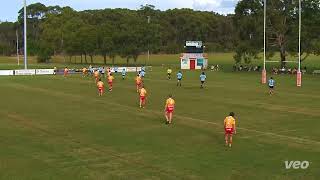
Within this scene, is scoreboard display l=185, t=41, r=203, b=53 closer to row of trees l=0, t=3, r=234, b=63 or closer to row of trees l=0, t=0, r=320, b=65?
row of trees l=0, t=0, r=320, b=65

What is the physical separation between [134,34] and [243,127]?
3430 inches

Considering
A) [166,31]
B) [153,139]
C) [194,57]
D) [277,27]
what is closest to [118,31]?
[194,57]

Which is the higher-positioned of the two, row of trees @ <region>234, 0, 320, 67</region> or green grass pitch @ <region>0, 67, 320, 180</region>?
row of trees @ <region>234, 0, 320, 67</region>

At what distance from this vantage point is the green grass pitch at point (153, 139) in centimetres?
1655

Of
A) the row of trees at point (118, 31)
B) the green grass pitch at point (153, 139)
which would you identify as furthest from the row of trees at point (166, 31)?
the green grass pitch at point (153, 139)

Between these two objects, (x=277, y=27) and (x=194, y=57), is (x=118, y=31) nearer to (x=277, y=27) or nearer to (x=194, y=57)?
(x=194, y=57)

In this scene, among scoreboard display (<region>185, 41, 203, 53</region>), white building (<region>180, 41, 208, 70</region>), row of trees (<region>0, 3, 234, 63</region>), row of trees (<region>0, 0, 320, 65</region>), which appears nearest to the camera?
row of trees (<region>0, 0, 320, 65</region>)

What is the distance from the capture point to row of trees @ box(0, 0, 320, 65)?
83.3 metres

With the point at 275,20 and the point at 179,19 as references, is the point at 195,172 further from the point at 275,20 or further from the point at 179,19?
the point at 179,19

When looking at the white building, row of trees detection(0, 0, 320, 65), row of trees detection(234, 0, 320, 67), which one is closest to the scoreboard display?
the white building

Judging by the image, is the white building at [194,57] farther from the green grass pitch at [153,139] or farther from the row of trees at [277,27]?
the green grass pitch at [153,139]

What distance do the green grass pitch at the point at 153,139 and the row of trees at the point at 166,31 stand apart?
46463mm

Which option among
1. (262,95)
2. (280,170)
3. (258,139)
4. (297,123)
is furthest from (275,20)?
(280,170)

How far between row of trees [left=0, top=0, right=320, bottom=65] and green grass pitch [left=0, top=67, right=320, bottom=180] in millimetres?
46463
